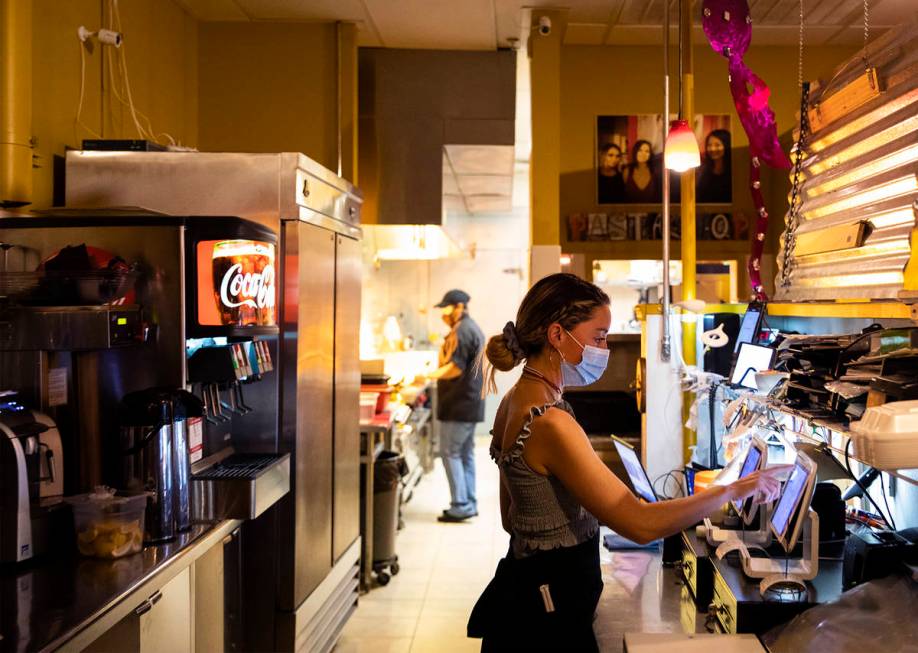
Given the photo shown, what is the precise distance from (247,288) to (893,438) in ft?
7.48

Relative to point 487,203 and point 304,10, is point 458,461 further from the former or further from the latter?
point 487,203

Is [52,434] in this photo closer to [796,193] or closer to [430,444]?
[796,193]

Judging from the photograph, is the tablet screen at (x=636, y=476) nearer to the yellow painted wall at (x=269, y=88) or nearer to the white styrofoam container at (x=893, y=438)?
the white styrofoam container at (x=893, y=438)

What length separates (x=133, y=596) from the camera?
2.35 m

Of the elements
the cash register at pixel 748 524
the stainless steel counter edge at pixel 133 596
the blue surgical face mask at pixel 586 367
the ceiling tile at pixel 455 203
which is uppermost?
the ceiling tile at pixel 455 203

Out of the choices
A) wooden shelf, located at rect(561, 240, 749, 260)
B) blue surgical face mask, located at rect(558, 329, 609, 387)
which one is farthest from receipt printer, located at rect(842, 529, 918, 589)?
wooden shelf, located at rect(561, 240, 749, 260)

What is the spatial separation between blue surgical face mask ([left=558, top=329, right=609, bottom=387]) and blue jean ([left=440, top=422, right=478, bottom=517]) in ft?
14.4

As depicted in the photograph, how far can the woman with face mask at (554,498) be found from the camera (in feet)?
6.63

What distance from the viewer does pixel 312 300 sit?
385 centimetres

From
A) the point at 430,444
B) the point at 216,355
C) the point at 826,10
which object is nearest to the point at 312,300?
the point at 216,355

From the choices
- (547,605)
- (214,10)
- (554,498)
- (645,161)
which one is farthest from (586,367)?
(214,10)

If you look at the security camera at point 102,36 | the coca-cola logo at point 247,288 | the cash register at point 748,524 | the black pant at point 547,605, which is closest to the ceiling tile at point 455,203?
the security camera at point 102,36

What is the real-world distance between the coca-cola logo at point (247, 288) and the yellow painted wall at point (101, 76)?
1.09 meters

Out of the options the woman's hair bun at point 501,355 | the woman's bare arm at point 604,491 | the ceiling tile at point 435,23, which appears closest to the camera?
the woman's bare arm at point 604,491
